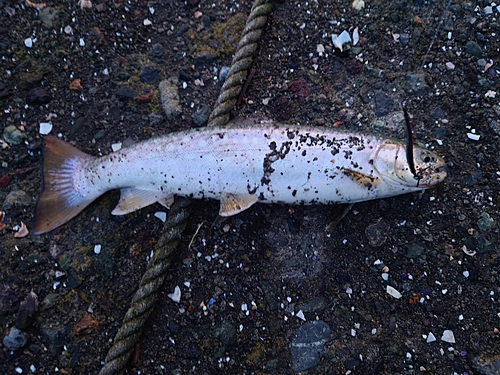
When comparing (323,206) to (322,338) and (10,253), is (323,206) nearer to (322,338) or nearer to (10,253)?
(322,338)

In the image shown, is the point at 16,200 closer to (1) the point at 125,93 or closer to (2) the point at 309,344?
(1) the point at 125,93

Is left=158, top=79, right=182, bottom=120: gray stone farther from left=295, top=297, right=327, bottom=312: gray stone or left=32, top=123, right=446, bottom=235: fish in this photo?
left=295, top=297, right=327, bottom=312: gray stone

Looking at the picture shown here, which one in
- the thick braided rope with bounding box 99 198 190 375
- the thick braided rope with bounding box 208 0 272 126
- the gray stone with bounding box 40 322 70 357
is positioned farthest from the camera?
the thick braided rope with bounding box 208 0 272 126

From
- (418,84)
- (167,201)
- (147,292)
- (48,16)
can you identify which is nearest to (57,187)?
(167,201)

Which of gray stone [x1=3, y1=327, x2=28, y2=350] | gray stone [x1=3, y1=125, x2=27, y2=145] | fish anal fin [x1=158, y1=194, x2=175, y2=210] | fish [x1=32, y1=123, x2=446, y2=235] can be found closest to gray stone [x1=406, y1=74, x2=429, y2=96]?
fish [x1=32, y1=123, x2=446, y2=235]

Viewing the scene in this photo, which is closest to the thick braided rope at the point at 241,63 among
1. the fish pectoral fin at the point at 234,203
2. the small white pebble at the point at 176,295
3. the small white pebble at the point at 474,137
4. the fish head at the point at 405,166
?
the fish pectoral fin at the point at 234,203
